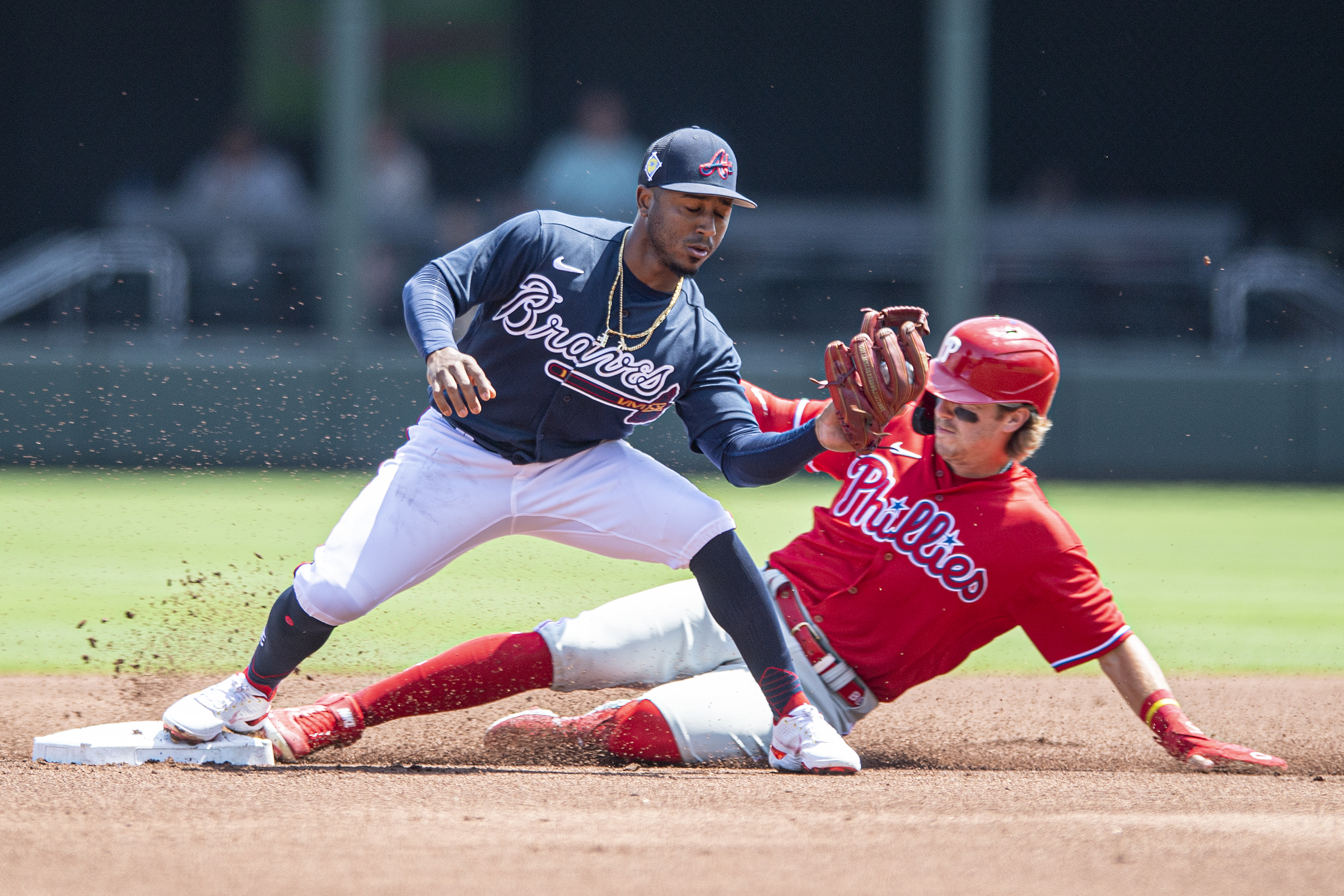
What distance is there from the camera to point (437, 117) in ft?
46.1

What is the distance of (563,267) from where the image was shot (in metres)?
3.47

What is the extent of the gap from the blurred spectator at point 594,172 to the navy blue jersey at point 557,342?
676 cm

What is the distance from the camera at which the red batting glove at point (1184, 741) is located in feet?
11.2

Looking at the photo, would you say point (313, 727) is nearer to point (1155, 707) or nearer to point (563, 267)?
point (563, 267)

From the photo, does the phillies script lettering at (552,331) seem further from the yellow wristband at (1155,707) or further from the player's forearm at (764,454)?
the yellow wristband at (1155,707)

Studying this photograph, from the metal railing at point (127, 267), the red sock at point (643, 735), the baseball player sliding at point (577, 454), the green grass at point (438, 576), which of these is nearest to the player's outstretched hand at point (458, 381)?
the baseball player sliding at point (577, 454)

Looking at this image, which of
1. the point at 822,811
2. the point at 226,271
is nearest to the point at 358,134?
the point at 226,271

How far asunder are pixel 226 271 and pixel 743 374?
390cm

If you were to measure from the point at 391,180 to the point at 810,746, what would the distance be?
945 centimetres

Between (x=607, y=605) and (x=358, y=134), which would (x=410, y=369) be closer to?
(x=358, y=134)

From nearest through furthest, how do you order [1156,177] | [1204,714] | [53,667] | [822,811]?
[822,811] → [1204,714] → [53,667] → [1156,177]

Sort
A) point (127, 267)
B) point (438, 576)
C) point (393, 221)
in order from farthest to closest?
1. point (393, 221)
2. point (127, 267)
3. point (438, 576)

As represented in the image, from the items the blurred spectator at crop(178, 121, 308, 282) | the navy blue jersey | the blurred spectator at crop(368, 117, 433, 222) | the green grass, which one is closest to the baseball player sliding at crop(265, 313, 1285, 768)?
the navy blue jersey

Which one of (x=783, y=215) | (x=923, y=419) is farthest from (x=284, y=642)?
(x=783, y=215)
